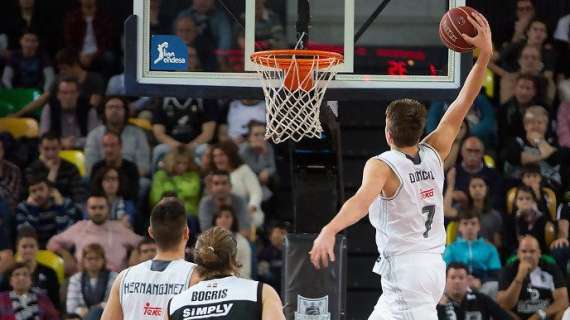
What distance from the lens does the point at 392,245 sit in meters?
5.96

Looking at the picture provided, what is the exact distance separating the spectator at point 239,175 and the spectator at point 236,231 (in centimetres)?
37

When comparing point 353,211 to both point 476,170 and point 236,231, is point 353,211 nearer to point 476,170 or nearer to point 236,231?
point 236,231

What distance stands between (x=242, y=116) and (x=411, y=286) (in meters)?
6.41

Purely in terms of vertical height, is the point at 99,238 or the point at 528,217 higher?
the point at 528,217

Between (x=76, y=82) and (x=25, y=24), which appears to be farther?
(x=25, y=24)

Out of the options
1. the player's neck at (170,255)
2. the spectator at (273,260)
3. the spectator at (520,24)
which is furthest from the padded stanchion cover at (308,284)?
the spectator at (520,24)

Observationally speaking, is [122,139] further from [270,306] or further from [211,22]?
[270,306]

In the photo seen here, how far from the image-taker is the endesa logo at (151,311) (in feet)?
18.1

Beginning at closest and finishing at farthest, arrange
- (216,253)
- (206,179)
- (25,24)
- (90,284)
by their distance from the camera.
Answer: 1. (216,253)
2. (90,284)
3. (206,179)
4. (25,24)

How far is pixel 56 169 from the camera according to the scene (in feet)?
39.8

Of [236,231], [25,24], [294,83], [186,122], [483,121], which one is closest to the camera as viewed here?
[294,83]

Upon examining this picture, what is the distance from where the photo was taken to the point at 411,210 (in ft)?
19.4

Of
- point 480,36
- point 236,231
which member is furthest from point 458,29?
point 236,231

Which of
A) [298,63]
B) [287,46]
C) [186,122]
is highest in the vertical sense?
[287,46]
